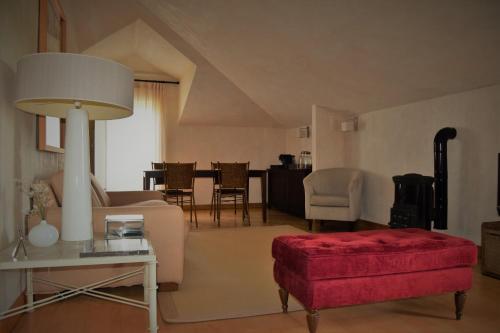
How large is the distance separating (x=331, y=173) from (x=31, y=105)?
4154 mm

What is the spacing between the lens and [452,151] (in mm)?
3885

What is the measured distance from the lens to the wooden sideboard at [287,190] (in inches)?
241

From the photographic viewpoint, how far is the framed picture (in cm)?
261

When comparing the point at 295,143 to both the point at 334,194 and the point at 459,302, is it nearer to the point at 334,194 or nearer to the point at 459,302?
the point at 334,194

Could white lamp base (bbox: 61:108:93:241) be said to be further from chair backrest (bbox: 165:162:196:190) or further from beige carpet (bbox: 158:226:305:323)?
chair backrest (bbox: 165:162:196:190)

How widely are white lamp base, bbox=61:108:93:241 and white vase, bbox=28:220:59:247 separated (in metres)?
0.05

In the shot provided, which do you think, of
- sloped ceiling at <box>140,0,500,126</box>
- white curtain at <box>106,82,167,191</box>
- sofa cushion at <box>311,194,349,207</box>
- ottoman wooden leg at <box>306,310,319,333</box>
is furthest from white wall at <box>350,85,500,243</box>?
white curtain at <box>106,82,167,191</box>

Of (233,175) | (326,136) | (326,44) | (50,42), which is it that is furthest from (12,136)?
(326,136)

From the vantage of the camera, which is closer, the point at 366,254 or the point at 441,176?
the point at 366,254

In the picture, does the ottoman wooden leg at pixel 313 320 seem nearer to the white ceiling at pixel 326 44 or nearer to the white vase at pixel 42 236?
the white vase at pixel 42 236

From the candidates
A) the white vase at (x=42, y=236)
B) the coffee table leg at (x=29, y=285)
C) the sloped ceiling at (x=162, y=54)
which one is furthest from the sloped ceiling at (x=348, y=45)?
the coffee table leg at (x=29, y=285)

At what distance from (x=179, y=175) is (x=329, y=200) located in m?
2.12

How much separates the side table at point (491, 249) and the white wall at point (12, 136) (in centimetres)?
329

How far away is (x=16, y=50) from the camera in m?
2.13
